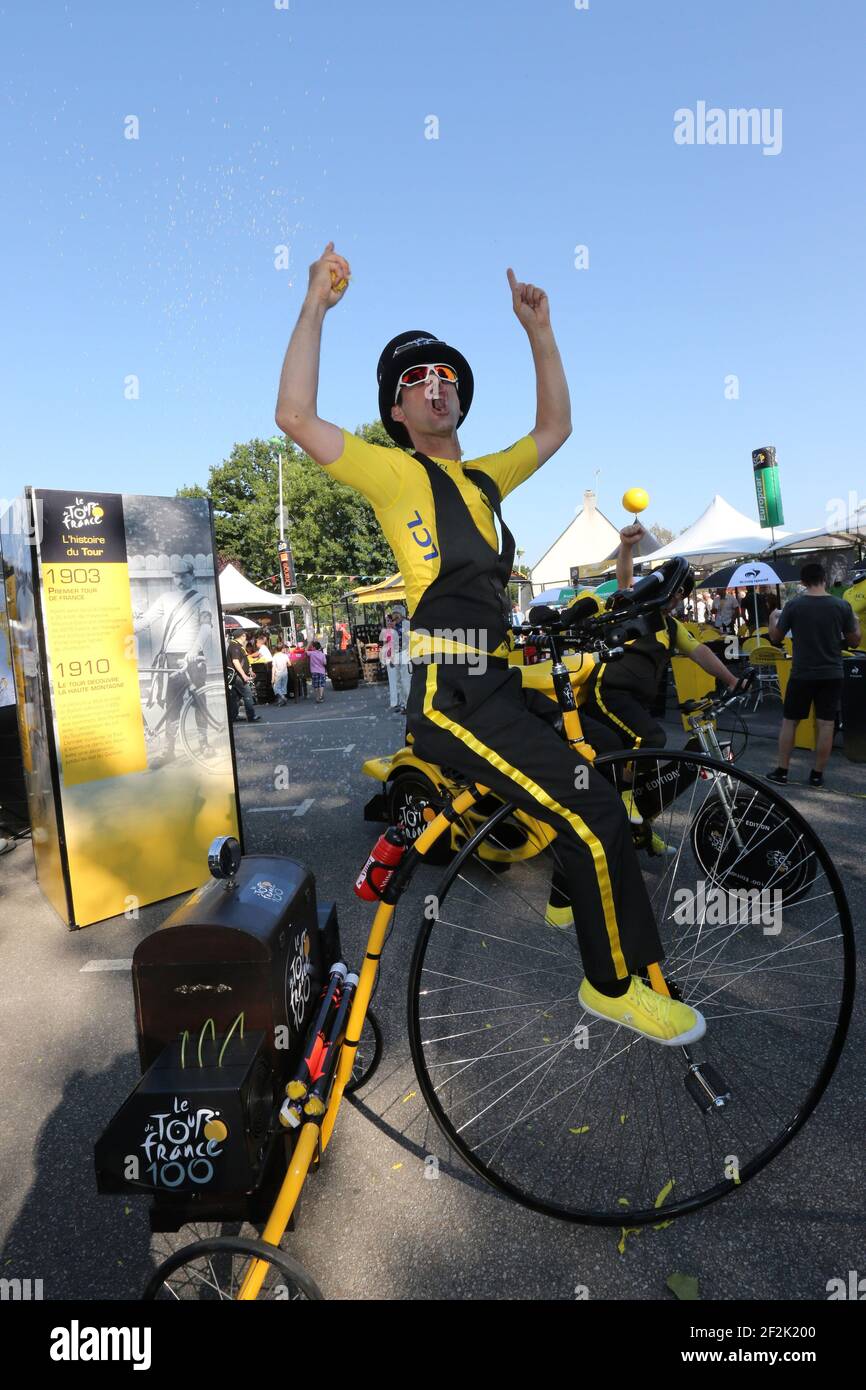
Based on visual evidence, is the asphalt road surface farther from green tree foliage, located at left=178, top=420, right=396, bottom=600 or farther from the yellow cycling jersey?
green tree foliage, located at left=178, top=420, right=396, bottom=600

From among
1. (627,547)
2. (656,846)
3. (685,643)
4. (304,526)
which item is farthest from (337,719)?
(304,526)

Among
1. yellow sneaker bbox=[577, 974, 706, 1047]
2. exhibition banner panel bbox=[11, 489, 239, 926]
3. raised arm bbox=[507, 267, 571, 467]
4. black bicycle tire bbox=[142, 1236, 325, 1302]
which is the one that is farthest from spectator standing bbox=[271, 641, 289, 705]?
black bicycle tire bbox=[142, 1236, 325, 1302]

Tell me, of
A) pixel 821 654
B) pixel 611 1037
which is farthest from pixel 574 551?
pixel 611 1037

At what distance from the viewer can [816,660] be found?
718cm

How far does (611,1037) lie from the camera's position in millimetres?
3145

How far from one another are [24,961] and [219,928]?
3.43 metres

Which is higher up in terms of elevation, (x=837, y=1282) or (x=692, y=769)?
(x=692, y=769)

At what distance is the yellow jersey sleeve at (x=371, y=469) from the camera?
211cm

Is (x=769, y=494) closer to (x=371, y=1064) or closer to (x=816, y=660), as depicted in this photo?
(x=816, y=660)

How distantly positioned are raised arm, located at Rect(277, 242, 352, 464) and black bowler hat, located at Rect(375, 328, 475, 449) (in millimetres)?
356

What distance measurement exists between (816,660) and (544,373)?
573 cm

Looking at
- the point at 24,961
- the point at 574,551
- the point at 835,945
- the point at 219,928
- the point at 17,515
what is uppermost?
the point at 574,551

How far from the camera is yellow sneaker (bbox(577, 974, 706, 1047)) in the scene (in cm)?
206
